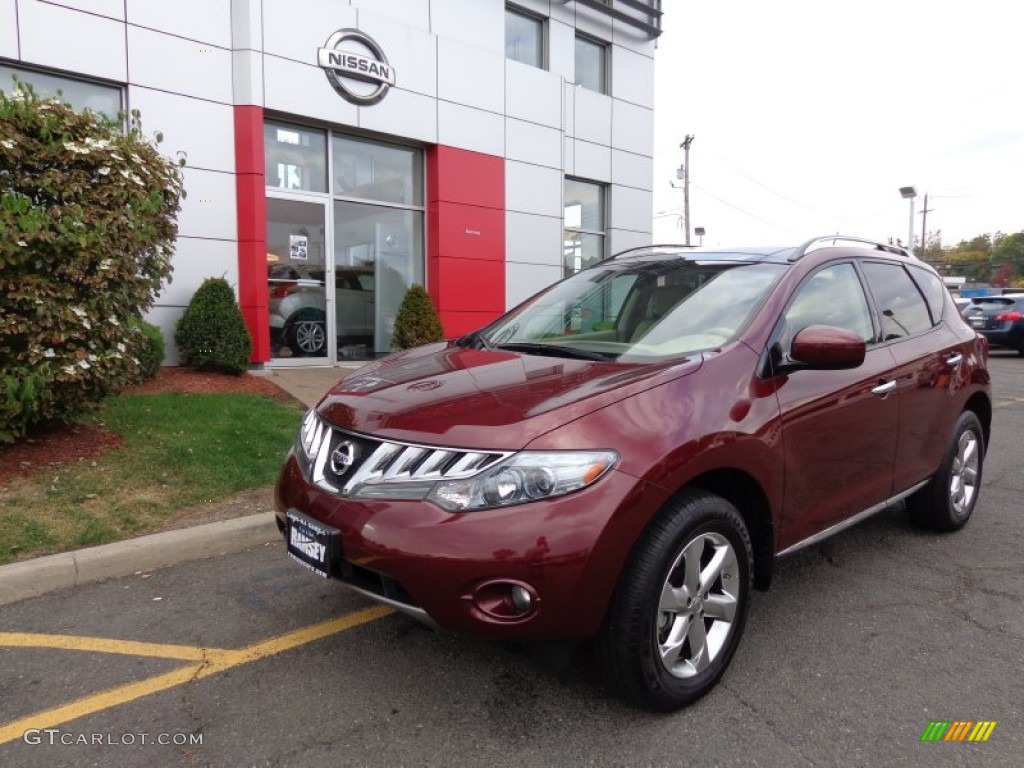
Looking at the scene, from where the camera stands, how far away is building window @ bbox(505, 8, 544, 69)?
13.2 meters

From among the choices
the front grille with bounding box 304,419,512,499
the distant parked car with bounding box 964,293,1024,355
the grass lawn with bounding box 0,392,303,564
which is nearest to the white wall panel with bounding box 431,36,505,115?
the grass lawn with bounding box 0,392,303,564

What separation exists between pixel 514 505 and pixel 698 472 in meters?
0.70

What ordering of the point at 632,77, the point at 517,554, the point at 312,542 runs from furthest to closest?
the point at 632,77 → the point at 312,542 → the point at 517,554

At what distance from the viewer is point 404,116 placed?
11.2 metres

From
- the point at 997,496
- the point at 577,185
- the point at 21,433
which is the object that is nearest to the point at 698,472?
the point at 997,496

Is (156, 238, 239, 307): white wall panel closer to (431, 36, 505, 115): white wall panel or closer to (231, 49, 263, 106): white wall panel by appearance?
(231, 49, 263, 106): white wall panel

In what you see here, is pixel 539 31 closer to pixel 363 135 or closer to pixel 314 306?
pixel 363 135

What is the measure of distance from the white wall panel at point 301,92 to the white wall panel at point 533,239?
3.38 meters

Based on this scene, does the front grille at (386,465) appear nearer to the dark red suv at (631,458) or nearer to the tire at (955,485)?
the dark red suv at (631,458)

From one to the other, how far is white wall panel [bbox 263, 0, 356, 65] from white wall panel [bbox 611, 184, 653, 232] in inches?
255

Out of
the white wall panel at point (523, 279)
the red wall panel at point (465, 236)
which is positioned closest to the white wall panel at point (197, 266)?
the red wall panel at point (465, 236)

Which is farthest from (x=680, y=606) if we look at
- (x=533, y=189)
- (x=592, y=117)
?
(x=592, y=117)

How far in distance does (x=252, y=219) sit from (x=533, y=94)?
225 inches

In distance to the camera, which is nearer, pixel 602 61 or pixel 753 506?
pixel 753 506
